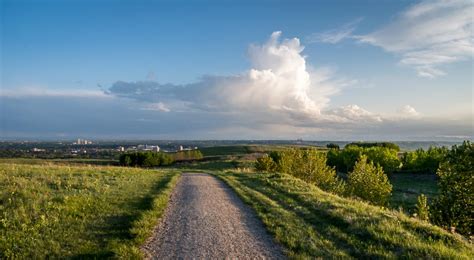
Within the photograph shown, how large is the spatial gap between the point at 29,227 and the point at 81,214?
2140mm

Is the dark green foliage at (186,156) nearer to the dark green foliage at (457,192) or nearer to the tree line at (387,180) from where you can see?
the tree line at (387,180)

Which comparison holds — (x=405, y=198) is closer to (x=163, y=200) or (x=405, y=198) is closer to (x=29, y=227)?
(x=163, y=200)

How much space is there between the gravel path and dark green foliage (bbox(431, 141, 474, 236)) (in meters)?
11.6

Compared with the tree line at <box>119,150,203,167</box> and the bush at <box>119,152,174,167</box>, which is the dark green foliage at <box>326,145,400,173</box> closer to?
the tree line at <box>119,150,203,167</box>

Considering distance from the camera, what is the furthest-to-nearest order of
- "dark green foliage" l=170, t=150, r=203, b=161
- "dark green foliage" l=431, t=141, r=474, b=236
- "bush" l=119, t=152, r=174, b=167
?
1. "dark green foliage" l=170, t=150, r=203, b=161
2. "bush" l=119, t=152, r=174, b=167
3. "dark green foliage" l=431, t=141, r=474, b=236

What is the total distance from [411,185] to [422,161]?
73.1 ft

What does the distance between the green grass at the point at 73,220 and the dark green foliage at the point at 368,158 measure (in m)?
70.3

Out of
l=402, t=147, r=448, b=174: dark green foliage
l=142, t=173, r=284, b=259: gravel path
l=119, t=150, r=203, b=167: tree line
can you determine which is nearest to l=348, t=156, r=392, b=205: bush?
l=142, t=173, r=284, b=259: gravel path

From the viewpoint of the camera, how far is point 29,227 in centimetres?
1198

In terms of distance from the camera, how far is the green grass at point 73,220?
984 cm

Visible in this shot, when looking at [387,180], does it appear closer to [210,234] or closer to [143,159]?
[210,234]

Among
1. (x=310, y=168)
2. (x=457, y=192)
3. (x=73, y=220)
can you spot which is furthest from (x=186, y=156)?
(x=73, y=220)

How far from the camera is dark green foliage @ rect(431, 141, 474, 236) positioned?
19114 millimetres

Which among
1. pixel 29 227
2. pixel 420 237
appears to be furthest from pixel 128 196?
pixel 420 237
